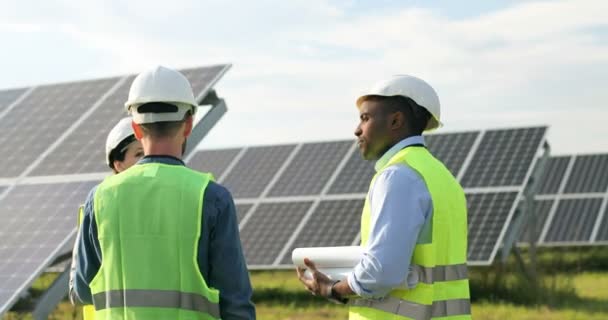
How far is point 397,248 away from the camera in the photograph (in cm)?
389

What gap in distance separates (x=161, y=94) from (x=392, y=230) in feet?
3.09

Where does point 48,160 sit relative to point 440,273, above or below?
above

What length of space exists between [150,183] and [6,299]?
6003mm

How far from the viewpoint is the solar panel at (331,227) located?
1556 centimetres

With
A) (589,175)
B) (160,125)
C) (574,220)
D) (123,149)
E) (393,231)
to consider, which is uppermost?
(160,125)

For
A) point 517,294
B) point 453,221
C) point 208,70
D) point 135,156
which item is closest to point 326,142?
point 517,294

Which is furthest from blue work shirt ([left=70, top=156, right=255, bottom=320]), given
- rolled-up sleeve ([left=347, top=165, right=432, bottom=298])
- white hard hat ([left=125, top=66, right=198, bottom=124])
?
rolled-up sleeve ([left=347, top=165, right=432, bottom=298])

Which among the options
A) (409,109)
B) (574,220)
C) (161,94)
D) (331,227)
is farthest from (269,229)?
(161,94)

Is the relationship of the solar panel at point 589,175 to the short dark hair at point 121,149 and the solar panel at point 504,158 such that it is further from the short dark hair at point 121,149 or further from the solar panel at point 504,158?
the short dark hair at point 121,149

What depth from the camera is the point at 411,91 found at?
4.16 meters

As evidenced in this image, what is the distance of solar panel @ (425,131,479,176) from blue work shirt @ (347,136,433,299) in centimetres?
1216

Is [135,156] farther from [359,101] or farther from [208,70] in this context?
[208,70]

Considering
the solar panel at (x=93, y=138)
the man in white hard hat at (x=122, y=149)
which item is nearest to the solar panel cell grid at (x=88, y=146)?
the solar panel at (x=93, y=138)

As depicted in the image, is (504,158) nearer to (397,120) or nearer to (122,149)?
(122,149)
